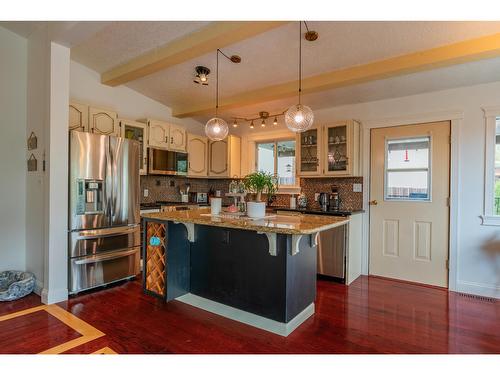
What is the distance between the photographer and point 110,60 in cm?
362

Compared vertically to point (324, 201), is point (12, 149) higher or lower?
higher

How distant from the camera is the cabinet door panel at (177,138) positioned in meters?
4.61

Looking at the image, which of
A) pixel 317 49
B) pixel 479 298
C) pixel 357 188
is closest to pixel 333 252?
pixel 357 188

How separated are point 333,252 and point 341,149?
139 centimetres

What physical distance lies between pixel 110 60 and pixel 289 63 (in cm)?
221

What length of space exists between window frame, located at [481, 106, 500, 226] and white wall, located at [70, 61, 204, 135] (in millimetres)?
4335

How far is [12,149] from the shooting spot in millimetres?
3254

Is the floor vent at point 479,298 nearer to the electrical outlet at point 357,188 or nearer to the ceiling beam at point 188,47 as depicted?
the electrical outlet at point 357,188

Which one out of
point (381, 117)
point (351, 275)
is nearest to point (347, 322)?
point (351, 275)

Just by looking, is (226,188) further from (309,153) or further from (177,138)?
(309,153)

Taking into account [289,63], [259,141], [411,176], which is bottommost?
[411,176]

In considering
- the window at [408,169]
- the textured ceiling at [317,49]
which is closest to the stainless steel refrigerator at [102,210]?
the textured ceiling at [317,49]
